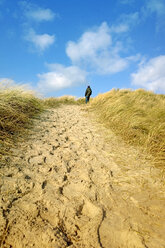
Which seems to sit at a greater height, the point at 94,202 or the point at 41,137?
the point at 41,137

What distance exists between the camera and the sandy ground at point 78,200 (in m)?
1.22

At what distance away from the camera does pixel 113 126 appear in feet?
14.7

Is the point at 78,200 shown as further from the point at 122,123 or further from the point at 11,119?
the point at 122,123

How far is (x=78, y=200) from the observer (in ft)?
5.38

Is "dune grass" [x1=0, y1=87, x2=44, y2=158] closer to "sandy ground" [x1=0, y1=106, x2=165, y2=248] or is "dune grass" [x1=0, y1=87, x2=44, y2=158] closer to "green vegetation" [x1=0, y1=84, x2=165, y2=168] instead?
"green vegetation" [x1=0, y1=84, x2=165, y2=168]

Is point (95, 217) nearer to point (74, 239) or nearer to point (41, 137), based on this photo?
point (74, 239)

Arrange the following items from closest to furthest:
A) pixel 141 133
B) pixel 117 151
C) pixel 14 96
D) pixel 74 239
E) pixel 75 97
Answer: pixel 74 239
pixel 117 151
pixel 141 133
pixel 14 96
pixel 75 97

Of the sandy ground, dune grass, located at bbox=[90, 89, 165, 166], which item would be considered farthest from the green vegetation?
the sandy ground

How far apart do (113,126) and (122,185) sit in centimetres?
263

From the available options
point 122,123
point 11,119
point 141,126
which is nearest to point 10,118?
point 11,119

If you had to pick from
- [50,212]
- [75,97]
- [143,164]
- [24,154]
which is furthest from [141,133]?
[75,97]

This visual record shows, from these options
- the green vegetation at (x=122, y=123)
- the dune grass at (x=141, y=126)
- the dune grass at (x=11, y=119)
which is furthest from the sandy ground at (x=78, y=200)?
the dune grass at (x=141, y=126)

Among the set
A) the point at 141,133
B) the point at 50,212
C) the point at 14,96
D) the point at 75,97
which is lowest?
the point at 50,212

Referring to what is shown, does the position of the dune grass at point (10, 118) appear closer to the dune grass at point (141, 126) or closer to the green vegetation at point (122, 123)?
the green vegetation at point (122, 123)
